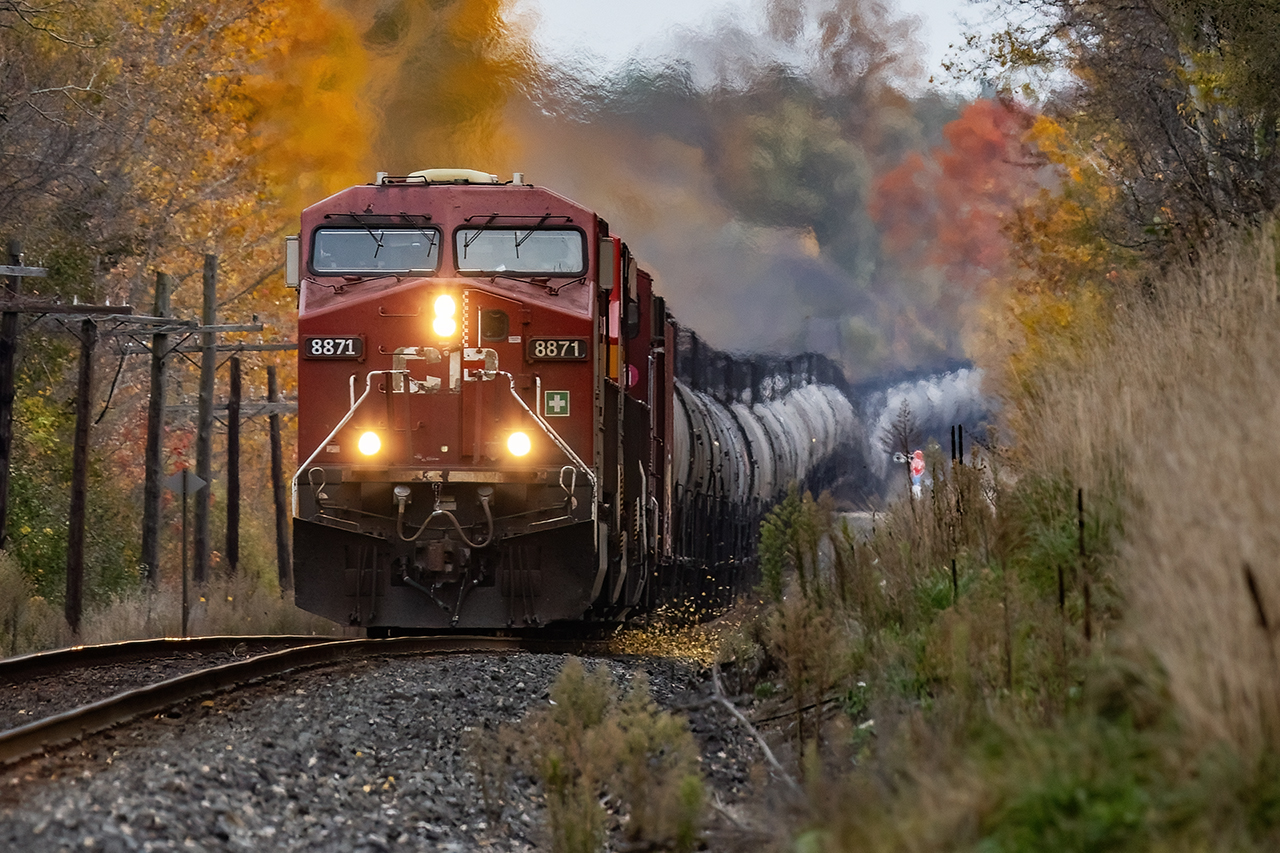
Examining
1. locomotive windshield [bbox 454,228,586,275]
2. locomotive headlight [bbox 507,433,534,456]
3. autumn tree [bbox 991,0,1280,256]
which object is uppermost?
autumn tree [bbox 991,0,1280,256]

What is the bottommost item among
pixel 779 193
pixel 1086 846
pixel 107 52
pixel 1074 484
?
pixel 1086 846

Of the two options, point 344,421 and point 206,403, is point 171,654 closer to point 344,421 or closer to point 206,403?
point 344,421

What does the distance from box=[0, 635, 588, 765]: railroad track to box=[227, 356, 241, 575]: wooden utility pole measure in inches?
502

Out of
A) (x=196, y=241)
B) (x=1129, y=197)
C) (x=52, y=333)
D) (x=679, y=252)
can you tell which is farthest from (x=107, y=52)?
(x=1129, y=197)

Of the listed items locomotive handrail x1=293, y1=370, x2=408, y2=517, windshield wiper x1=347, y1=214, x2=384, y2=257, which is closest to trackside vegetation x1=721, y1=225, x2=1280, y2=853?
locomotive handrail x1=293, y1=370, x2=408, y2=517

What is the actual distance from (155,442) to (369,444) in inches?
490

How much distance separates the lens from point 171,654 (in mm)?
12805

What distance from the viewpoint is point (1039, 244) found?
27641mm

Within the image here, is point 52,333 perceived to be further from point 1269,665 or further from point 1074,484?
point 1269,665

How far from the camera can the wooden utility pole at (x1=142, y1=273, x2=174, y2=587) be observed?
2338 centimetres

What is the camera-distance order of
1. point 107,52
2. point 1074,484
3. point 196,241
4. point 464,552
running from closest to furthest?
point 1074,484
point 464,552
point 107,52
point 196,241

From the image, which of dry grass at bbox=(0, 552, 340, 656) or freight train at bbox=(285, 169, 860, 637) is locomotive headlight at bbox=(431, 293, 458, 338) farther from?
dry grass at bbox=(0, 552, 340, 656)

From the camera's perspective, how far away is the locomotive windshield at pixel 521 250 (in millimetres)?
12797

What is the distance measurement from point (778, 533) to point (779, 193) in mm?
18845
